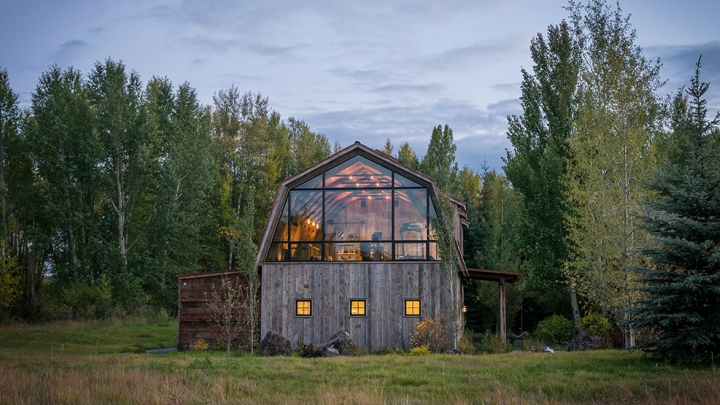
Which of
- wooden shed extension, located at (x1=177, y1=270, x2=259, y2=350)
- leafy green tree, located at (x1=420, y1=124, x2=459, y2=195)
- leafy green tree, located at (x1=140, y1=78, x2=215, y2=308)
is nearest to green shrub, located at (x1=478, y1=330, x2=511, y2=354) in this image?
wooden shed extension, located at (x1=177, y1=270, x2=259, y2=350)

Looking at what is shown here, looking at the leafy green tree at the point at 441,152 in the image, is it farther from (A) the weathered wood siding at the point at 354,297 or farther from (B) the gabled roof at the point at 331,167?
(A) the weathered wood siding at the point at 354,297

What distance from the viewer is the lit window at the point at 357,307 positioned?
2180 cm

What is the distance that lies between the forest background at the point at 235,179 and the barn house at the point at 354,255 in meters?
1.73

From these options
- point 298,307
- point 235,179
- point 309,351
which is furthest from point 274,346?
point 235,179

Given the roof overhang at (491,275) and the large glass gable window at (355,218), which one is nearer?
the large glass gable window at (355,218)

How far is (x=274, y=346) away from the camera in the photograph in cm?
1973

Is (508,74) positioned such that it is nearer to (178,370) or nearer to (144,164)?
(144,164)

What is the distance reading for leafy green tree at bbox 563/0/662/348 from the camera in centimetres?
1927

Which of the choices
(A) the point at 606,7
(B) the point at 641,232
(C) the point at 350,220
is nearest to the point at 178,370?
(C) the point at 350,220

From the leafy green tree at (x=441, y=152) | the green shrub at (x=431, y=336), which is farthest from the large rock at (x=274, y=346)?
the leafy green tree at (x=441, y=152)

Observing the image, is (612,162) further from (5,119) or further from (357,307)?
(5,119)

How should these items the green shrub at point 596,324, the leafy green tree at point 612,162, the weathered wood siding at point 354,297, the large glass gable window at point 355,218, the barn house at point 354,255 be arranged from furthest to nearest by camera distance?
the green shrub at point 596,324
the large glass gable window at point 355,218
the barn house at point 354,255
the weathered wood siding at point 354,297
the leafy green tree at point 612,162

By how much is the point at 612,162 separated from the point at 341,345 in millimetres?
10286

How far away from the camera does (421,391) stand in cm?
1151
